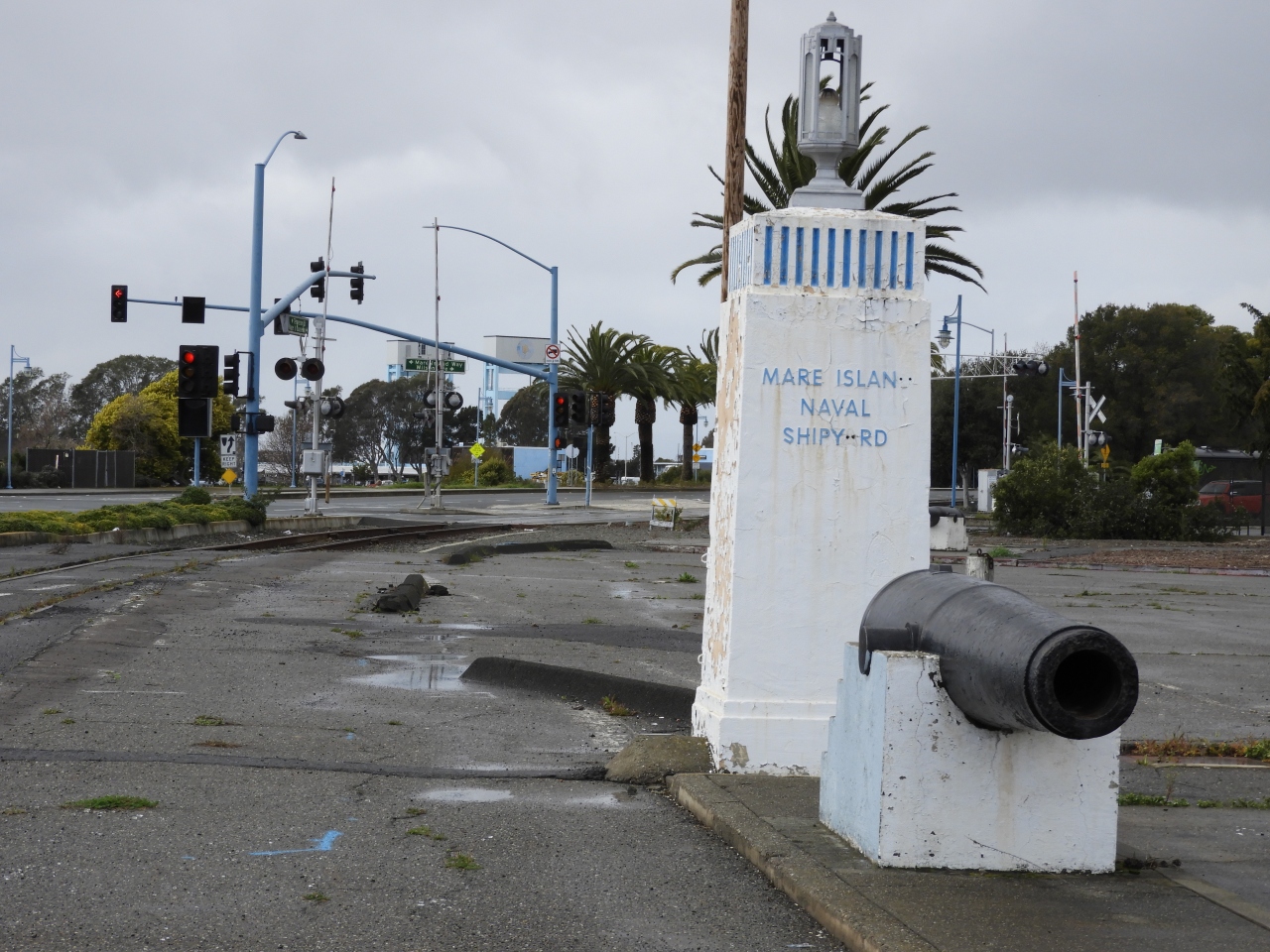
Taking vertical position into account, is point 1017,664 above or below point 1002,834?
above

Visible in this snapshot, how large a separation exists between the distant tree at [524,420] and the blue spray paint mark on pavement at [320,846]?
106219mm

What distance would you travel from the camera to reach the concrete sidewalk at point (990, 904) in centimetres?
434

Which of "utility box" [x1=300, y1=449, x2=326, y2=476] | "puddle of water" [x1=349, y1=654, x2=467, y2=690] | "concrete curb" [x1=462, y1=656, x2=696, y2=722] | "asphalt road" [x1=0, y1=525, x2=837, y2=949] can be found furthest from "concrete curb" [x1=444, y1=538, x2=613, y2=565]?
"concrete curb" [x1=462, y1=656, x2=696, y2=722]

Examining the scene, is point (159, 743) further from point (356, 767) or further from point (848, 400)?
point (848, 400)

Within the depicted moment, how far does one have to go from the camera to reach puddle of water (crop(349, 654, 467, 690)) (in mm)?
9938

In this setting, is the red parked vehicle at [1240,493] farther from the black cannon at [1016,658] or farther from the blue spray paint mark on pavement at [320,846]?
the blue spray paint mark on pavement at [320,846]

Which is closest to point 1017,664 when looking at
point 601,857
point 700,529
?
point 601,857

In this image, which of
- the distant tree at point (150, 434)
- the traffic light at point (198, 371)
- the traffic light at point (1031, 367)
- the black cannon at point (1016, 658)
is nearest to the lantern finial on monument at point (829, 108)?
the black cannon at point (1016, 658)

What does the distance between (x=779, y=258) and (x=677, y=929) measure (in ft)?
12.2

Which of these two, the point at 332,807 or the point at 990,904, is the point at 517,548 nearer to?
the point at 332,807

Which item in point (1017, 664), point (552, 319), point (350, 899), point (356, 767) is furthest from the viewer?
point (552, 319)

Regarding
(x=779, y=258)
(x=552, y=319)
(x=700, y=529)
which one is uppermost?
(x=552, y=319)

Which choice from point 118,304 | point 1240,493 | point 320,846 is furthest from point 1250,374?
point 320,846

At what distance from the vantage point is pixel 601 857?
18.2 feet
